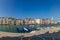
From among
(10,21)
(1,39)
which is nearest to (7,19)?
(10,21)

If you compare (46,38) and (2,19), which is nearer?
(46,38)

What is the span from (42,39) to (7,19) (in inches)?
2232

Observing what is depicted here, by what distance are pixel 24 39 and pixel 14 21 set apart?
55374 mm

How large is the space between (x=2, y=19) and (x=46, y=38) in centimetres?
5869

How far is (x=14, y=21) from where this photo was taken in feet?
210

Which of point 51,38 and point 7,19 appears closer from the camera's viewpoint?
point 51,38

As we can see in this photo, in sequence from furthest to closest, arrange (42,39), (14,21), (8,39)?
(14,21), (8,39), (42,39)

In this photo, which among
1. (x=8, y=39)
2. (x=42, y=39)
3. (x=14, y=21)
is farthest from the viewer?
(x=14, y=21)

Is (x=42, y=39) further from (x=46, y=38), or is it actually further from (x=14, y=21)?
(x=14, y=21)

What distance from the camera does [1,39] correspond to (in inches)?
385

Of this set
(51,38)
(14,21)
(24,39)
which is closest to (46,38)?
(51,38)

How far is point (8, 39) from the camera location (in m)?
9.75

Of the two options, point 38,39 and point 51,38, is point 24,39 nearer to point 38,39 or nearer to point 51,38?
point 38,39

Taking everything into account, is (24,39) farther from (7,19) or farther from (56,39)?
(7,19)
